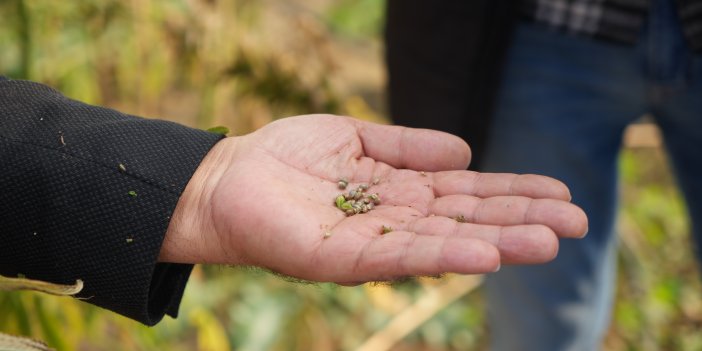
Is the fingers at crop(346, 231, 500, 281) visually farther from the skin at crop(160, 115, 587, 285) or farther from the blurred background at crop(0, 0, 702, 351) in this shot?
the blurred background at crop(0, 0, 702, 351)

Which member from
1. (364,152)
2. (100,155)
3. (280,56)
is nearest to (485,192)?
(364,152)

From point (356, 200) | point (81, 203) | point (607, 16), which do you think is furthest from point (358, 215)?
point (607, 16)

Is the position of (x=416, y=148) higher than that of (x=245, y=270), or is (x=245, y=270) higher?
(x=416, y=148)

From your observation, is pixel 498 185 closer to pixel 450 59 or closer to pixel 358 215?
pixel 358 215

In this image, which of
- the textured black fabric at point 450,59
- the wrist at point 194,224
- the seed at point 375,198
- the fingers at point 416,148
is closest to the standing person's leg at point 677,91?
the textured black fabric at point 450,59

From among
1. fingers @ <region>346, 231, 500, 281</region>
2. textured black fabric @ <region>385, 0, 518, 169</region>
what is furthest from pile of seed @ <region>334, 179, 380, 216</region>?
textured black fabric @ <region>385, 0, 518, 169</region>

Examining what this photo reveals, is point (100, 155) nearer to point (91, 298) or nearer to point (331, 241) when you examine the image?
point (91, 298)
